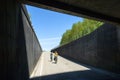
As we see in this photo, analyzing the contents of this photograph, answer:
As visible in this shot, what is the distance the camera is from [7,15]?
812 cm

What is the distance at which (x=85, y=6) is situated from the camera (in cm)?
1444

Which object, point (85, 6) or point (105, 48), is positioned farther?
point (105, 48)

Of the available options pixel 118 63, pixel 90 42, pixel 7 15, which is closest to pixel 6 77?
pixel 7 15

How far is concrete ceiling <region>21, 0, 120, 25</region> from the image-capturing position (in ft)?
43.0

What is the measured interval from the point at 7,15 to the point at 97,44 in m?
21.8

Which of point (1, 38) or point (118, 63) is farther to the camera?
point (118, 63)

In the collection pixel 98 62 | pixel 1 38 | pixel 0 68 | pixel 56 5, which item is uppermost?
pixel 56 5

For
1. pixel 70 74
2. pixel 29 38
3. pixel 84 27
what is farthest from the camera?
pixel 84 27

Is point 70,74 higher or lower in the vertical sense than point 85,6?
lower

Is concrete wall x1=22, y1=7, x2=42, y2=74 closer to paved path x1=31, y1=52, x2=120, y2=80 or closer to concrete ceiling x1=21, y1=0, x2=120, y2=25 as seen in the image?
paved path x1=31, y1=52, x2=120, y2=80

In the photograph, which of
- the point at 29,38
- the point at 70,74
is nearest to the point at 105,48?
the point at 70,74

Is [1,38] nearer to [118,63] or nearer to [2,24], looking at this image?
[2,24]

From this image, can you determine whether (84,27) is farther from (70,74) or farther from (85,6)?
(85,6)

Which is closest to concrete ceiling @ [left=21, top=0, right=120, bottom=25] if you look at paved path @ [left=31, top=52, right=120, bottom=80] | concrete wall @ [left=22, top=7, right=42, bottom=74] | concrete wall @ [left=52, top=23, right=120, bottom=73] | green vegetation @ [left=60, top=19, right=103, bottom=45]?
concrete wall @ [left=22, top=7, right=42, bottom=74]
